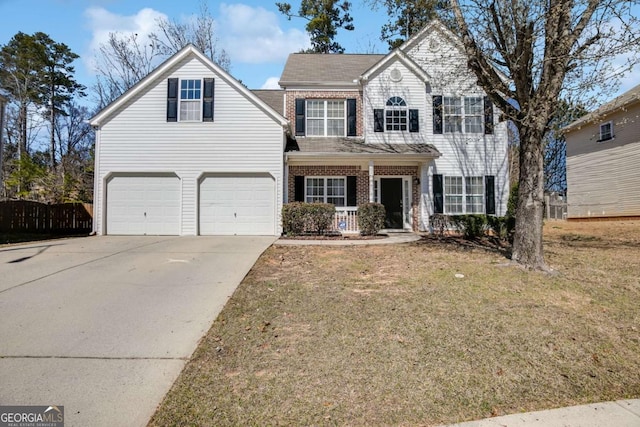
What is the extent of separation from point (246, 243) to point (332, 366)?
24.8 feet

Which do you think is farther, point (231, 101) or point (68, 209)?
point (68, 209)

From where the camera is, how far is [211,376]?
3.23m

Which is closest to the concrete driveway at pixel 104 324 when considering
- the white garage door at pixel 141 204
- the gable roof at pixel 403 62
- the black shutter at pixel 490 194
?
the white garage door at pixel 141 204

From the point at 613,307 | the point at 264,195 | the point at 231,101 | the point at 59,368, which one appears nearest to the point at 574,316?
the point at 613,307

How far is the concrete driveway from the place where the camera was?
9.65ft

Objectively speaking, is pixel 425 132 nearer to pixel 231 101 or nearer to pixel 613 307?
pixel 231 101

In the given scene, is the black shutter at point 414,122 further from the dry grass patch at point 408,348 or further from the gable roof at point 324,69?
the dry grass patch at point 408,348

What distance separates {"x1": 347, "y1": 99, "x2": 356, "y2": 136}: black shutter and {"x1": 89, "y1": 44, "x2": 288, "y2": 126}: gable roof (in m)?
2.99

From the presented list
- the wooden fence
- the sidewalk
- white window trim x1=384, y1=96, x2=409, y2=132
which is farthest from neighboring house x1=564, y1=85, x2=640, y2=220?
the wooden fence

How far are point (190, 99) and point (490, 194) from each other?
12.5m

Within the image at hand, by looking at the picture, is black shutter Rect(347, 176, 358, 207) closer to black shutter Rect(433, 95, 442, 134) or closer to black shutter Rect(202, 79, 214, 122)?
black shutter Rect(433, 95, 442, 134)

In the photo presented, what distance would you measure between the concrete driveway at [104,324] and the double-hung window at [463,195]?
9150 millimetres

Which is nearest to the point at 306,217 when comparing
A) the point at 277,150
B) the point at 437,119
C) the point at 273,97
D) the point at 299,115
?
the point at 277,150

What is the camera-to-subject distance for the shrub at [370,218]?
12.2 m
